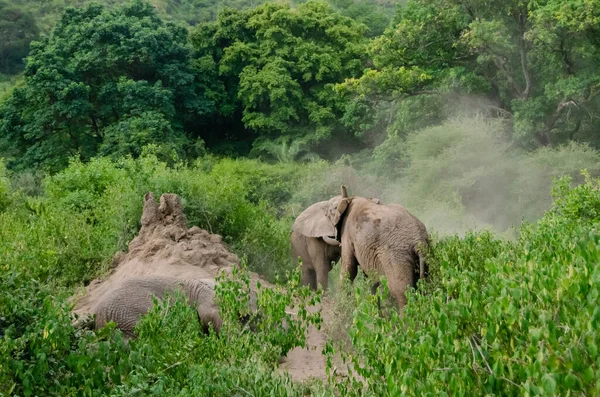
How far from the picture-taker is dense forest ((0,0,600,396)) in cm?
401

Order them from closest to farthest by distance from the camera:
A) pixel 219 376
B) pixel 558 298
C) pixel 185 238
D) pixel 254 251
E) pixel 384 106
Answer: pixel 558 298 < pixel 219 376 < pixel 185 238 < pixel 254 251 < pixel 384 106

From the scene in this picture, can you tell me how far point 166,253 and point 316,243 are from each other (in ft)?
10.5

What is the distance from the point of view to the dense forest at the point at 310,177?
4.01 meters

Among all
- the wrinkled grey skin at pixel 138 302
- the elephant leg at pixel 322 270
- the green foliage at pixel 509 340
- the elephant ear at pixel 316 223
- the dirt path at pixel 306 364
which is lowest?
the elephant leg at pixel 322 270

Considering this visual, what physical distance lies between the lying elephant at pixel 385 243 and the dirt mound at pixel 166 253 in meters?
1.83

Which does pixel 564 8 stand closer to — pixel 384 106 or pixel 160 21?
pixel 384 106

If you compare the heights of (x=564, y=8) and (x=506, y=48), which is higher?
(x=564, y=8)

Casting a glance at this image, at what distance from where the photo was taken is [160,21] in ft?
109

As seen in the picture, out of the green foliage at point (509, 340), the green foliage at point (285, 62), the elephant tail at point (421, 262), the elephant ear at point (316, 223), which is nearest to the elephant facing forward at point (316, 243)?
the elephant ear at point (316, 223)

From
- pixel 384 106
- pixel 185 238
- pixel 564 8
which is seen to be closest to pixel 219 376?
pixel 185 238

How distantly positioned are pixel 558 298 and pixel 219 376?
9.31 ft

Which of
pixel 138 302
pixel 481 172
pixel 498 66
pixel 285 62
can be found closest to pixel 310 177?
pixel 481 172

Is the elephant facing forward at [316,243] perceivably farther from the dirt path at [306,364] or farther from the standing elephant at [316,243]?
the dirt path at [306,364]

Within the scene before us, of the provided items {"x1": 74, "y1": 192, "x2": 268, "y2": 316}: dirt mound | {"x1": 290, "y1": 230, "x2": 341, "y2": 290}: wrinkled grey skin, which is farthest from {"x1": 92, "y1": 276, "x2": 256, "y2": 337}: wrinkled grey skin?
{"x1": 290, "y1": 230, "x2": 341, "y2": 290}: wrinkled grey skin
